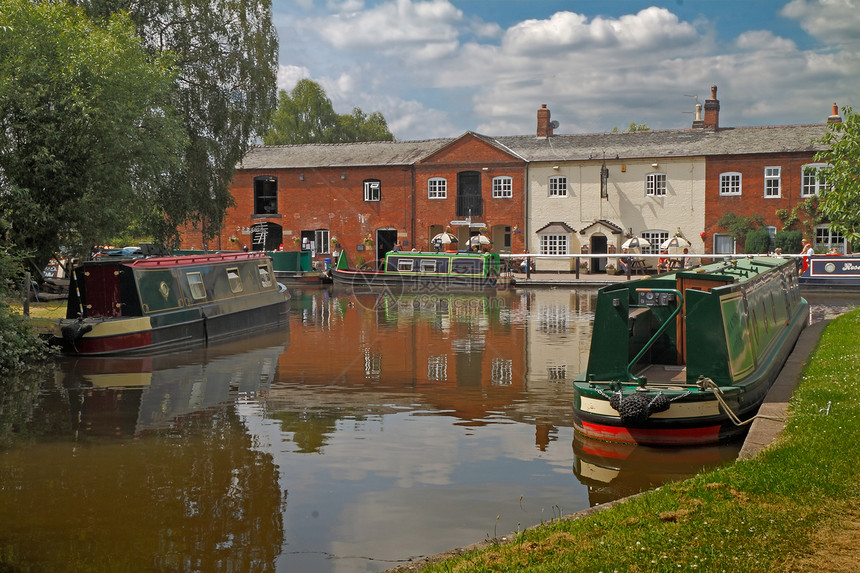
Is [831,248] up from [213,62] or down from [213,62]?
down

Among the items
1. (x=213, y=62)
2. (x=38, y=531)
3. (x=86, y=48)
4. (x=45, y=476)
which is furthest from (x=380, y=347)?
(x=213, y=62)

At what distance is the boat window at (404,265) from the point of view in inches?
1240

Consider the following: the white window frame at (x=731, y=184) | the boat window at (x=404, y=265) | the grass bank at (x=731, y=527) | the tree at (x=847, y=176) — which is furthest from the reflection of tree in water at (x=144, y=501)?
the white window frame at (x=731, y=184)

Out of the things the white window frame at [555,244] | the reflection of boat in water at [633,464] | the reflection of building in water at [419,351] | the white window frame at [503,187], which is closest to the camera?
the reflection of boat in water at [633,464]

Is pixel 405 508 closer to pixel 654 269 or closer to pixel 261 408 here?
pixel 261 408

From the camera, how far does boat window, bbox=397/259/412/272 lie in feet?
103

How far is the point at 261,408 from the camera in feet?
36.0

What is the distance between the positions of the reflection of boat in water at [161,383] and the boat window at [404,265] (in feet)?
48.3

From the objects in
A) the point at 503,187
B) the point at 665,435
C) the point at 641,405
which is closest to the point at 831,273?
the point at 503,187

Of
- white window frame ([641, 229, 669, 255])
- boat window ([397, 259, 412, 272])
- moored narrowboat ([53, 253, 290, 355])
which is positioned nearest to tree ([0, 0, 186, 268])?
moored narrowboat ([53, 253, 290, 355])

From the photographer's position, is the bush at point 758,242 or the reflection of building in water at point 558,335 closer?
the reflection of building in water at point 558,335

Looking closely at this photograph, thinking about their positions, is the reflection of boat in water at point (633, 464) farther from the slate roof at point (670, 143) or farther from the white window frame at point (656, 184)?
the slate roof at point (670, 143)

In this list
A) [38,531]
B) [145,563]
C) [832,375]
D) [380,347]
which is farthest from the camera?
[380,347]

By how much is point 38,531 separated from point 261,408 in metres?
4.57
